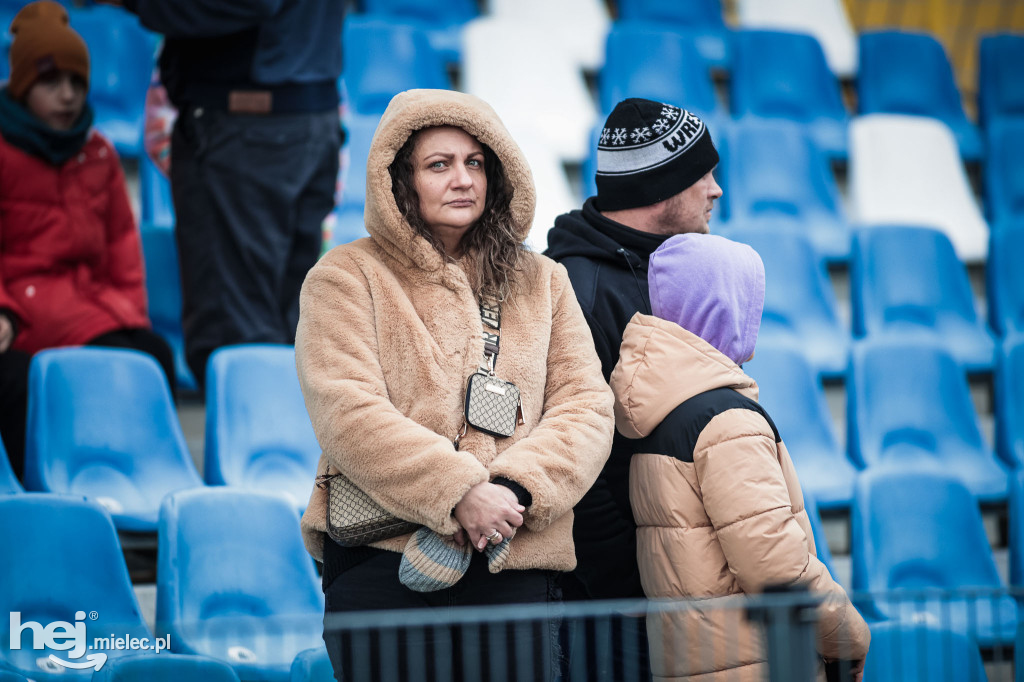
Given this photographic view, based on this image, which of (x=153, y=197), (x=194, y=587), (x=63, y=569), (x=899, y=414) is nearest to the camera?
(x=63, y=569)

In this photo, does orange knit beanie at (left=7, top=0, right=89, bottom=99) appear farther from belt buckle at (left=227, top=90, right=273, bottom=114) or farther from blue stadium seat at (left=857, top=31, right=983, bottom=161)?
blue stadium seat at (left=857, top=31, right=983, bottom=161)

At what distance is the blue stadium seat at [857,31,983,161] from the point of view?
5906 mm

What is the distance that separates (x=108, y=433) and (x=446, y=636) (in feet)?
5.78

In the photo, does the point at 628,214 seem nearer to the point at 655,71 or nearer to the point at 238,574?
the point at 238,574

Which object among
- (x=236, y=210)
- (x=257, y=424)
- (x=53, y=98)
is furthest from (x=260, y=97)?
(x=257, y=424)

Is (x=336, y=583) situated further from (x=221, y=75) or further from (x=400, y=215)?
(x=221, y=75)

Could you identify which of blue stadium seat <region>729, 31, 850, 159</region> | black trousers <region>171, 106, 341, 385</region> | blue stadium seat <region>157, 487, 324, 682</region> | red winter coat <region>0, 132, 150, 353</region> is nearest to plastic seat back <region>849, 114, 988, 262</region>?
blue stadium seat <region>729, 31, 850, 159</region>

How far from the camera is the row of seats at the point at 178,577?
2.53 m

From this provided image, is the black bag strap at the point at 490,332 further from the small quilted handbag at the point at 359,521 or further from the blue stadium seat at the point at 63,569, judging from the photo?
the blue stadium seat at the point at 63,569

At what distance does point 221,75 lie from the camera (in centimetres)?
347

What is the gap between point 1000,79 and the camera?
579 cm

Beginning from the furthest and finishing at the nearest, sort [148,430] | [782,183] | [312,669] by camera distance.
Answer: [782,183]
[148,430]
[312,669]

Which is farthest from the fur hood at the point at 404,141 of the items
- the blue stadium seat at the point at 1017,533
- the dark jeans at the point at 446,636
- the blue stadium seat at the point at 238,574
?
the blue stadium seat at the point at 1017,533

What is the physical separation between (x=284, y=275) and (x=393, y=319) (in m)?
1.72
